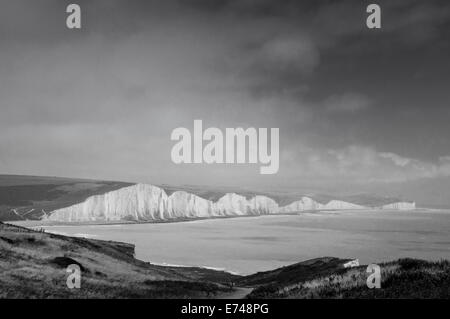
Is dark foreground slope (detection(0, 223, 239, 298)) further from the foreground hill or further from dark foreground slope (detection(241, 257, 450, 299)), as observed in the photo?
dark foreground slope (detection(241, 257, 450, 299))

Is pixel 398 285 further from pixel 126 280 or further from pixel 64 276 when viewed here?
pixel 64 276

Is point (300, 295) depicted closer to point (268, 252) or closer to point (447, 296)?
point (447, 296)

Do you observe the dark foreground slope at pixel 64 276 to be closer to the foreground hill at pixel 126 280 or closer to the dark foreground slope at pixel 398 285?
the foreground hill at pixel 126 280

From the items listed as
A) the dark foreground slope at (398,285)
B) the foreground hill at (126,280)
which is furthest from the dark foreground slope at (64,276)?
the dark foreground slope at (398,285)

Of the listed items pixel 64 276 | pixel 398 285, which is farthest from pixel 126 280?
pixel 398 285

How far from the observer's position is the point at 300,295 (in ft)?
63.2

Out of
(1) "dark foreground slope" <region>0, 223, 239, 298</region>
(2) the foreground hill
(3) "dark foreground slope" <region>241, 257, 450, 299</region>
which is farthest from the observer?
(1) "dark foreground slope" <region>0, 223, 239, 298</region>

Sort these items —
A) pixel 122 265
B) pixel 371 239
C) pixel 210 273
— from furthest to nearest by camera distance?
pixel 371 239 < pixel 210 273 < pixel 122 265

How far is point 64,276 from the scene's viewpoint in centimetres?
2553

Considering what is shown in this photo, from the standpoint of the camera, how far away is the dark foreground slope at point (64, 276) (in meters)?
20.7

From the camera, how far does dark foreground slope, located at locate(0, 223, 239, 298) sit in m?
20.7

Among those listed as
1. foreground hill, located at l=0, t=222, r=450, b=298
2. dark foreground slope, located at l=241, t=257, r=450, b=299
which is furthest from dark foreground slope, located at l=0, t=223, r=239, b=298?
dark foreground slope, located at l=241, t=257, r=450, b=299
